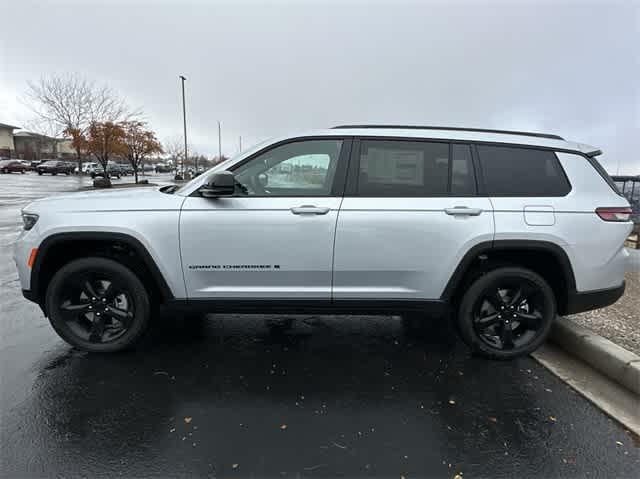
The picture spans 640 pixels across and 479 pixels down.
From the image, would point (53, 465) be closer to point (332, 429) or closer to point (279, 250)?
point (332, 429)

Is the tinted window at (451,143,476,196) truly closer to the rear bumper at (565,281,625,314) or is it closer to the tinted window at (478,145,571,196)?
the tinted window at (478,145,571,196)

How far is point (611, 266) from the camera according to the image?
2.99 metres

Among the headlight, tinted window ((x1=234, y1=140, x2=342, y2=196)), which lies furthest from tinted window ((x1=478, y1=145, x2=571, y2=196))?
the headlight

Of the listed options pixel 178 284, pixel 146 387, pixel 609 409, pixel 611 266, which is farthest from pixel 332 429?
pixel 611 266

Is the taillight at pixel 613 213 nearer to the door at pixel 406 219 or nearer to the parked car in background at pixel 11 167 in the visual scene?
the door at pixel 406 219

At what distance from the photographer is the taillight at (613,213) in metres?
2.92

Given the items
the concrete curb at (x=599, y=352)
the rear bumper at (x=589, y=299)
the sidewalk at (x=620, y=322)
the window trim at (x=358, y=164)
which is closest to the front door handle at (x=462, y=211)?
the window trim at (x=358, y=164)

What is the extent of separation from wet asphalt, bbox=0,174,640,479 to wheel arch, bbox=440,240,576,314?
66cm

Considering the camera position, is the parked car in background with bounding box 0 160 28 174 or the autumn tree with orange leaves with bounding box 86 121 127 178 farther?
the parked car in background with bounding box 0 160 28 174

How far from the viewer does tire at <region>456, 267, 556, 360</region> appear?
3.05 m

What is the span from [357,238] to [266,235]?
2.38 ft

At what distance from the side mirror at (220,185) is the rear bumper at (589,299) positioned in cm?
291

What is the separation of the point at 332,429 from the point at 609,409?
1962mm

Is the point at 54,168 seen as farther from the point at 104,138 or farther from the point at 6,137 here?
the point at 6,137
